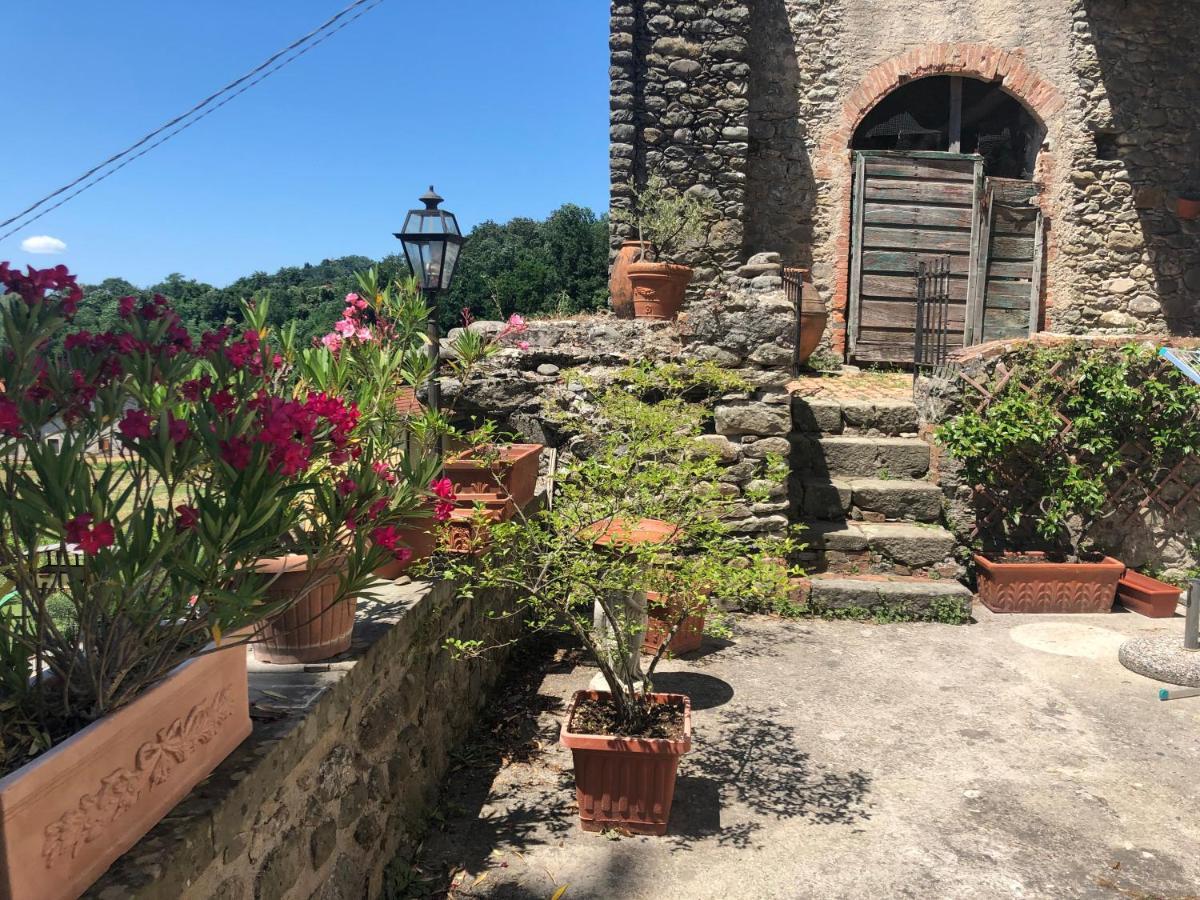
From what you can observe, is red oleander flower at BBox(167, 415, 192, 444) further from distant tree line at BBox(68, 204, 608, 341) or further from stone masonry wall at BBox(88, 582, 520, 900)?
distant tree line at BBox(68, 204, 608, 341)

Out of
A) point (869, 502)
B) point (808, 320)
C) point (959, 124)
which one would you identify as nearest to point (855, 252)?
point (808, 320)

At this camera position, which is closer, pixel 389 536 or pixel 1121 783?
pixel 389 536

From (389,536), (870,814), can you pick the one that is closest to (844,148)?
(870,814)

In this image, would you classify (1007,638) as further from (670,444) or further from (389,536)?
(389,536)

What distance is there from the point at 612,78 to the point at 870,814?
6.72m

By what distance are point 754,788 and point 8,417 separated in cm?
262

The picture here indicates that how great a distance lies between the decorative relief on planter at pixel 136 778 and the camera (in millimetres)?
1281

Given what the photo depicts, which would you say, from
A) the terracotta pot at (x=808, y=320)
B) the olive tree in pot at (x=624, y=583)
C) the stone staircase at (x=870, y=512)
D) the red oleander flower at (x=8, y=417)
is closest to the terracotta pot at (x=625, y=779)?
the olive tree in pot at (x=624, y=583)

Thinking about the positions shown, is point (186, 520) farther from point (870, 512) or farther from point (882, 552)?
point (870, 512)

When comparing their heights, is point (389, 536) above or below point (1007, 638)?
above

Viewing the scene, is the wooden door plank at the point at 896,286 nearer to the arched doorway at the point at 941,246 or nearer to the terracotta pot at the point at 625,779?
the arched doorway at the point at 941,246

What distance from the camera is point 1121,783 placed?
3.13 meters

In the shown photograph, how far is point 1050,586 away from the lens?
5.18 metres

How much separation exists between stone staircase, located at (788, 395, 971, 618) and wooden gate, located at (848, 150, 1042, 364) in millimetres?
2407
